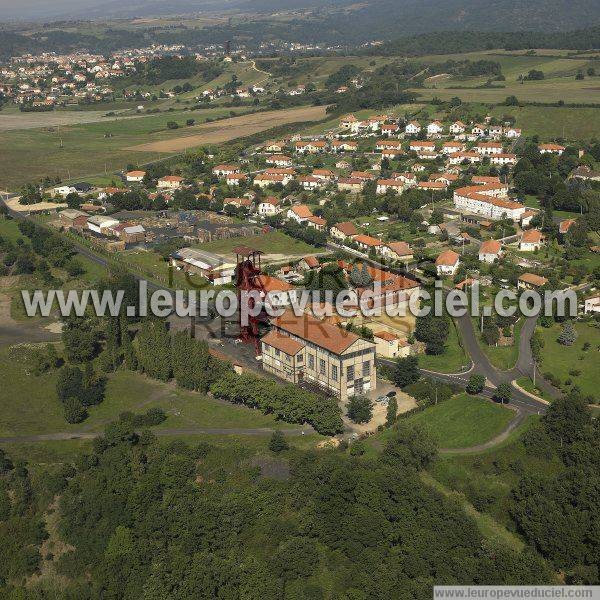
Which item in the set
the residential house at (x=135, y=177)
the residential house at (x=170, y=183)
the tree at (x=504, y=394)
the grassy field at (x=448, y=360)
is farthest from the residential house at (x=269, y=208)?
the tree at (x=504, y=394)

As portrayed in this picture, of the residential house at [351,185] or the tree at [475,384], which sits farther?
the residential house at [351,185]

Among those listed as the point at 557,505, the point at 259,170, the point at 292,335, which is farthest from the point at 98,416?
the point at 259,170

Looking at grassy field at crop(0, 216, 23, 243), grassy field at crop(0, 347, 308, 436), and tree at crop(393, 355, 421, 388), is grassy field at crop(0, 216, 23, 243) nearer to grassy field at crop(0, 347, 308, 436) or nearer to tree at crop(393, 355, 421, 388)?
grassy field at crop(0, 347, 308, 436)

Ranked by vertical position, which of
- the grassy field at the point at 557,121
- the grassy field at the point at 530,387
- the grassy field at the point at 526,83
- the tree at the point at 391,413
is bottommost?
the grassy field at the point at 530,387

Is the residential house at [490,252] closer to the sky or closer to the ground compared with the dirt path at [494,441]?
closer to the sky

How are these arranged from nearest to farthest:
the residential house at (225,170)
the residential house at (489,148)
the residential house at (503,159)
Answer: the residential house at (503,159)
the residential house at (489,148)
the residential house at (225,170)

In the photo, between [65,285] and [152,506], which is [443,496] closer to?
[152,506]

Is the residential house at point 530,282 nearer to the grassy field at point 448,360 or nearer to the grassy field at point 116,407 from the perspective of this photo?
the grassy field at point 448,360
